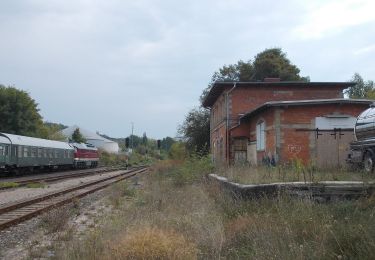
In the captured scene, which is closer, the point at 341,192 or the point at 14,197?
the point at 341,192

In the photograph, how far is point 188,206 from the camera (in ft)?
37.0

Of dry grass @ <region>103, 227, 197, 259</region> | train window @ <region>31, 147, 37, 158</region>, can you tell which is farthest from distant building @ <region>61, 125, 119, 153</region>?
dry grass @ <region>103, 227, 197, 259</region>

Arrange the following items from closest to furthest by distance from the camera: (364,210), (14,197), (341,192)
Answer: (364,210) → (341,192) → (14,197)

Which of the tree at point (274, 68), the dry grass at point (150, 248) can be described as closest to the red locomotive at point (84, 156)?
the tree at point (274, 68)

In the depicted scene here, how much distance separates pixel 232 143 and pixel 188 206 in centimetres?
2288

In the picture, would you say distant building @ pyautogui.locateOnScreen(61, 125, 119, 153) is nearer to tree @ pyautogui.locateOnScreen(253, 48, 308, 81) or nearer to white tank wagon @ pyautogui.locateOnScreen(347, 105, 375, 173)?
tree @ pyautogui.locateOnScreen(253, 48, 308, 81)

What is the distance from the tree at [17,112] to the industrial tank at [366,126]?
164 feet

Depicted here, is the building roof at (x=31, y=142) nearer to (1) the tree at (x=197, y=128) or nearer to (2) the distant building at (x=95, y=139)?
(1) the tree at (x=197, y=128)

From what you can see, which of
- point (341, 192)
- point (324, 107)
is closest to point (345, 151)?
point (324, 107)

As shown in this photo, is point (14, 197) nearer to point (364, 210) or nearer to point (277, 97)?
point (364, 210)

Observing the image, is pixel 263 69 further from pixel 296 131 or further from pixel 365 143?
pixel 365 143

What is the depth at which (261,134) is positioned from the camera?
2866 centimetres

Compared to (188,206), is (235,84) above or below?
above

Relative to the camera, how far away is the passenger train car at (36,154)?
3429cm
